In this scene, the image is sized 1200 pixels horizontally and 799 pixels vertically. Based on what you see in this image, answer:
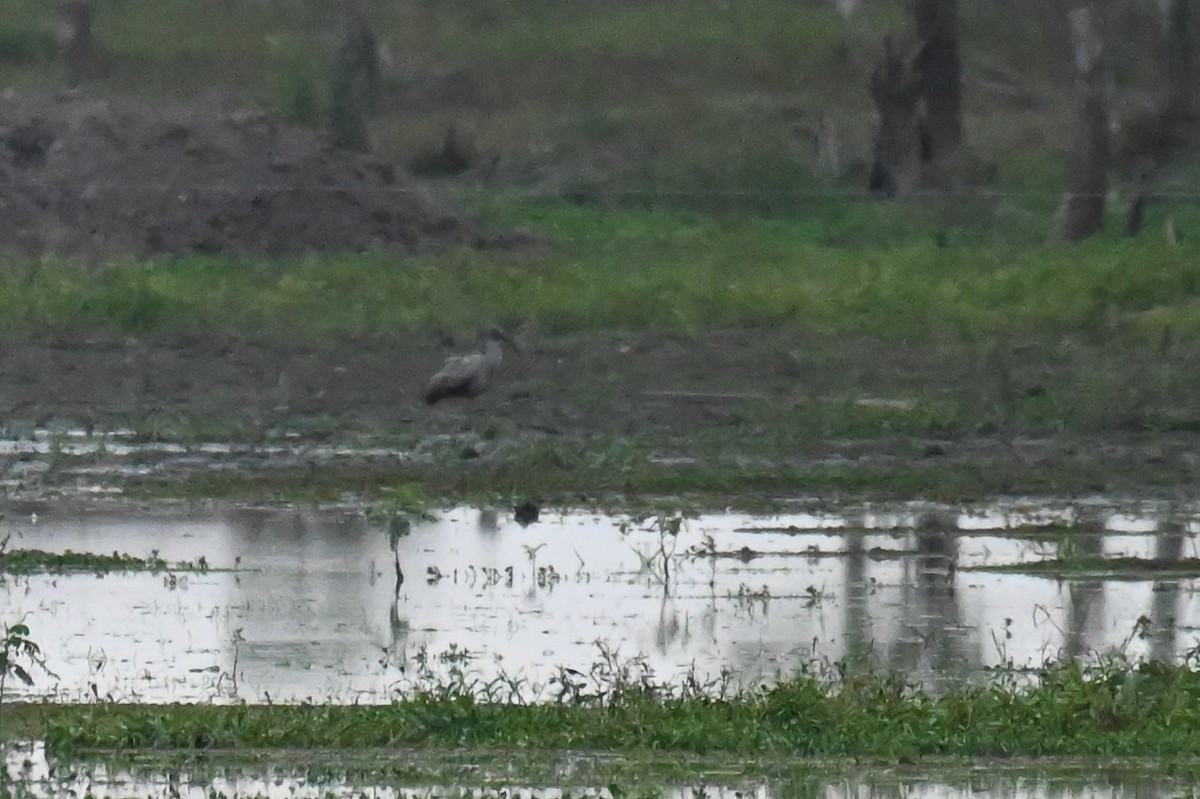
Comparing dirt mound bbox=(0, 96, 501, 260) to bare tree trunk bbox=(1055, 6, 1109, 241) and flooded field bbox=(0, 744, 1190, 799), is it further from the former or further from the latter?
flooded field bbox=(0, 744, 1190, 799)

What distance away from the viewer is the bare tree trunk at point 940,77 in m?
30.9

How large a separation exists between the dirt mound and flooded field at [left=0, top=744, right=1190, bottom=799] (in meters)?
16.4

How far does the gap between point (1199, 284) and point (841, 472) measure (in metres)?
7.23

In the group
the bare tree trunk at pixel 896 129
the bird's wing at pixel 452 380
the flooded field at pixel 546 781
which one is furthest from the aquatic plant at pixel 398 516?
the bare tree trunk at pixel 896 129

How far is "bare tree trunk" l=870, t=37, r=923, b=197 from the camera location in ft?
97.5

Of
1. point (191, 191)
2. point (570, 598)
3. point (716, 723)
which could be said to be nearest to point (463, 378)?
point (570, 598)

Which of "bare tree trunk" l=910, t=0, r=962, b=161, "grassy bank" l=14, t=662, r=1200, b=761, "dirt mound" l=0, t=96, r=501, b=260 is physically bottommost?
"grassy bank" l=14, t=662, r=1200, b=761

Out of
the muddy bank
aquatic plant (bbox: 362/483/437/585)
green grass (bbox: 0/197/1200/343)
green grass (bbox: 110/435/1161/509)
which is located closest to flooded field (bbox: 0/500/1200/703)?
aquatic plant (bbox: 362/483/437/585)

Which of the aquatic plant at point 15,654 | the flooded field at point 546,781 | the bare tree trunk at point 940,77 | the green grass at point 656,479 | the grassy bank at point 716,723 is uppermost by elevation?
the bare tree trunk at point 940,77

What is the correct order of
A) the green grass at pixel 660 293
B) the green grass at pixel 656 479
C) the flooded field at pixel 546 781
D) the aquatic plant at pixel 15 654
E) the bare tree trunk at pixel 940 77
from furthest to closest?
the bare tree trunk at pixel 940 77, the green grass at pixel 660 293, the green grass at pixel 656 479, the aquatic plant at pixel 15 654, the flooded field at pixel 546 781

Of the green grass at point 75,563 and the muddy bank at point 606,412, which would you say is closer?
the green grass at point 75,563

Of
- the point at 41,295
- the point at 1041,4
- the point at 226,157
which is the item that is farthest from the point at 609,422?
the point at 1041,4

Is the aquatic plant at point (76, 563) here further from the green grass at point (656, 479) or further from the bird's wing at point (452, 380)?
the bird's wing at point (452, 380)

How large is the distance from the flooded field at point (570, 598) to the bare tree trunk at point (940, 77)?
18077 millimetres
